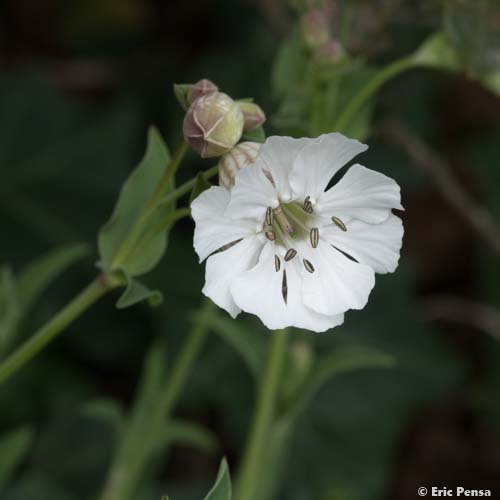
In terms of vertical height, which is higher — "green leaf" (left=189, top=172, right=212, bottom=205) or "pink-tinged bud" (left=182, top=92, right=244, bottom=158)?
"pink-tinged bud" (left=182, top=92, right=244, bottom=158)

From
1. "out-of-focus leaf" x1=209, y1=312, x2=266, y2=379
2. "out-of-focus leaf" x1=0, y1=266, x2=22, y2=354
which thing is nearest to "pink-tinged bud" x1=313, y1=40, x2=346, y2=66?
"out-of-focus leaf" x1=209, y1=312, x2=266, y2=379

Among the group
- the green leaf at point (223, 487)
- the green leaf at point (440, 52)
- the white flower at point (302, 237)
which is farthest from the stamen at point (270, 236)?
the green leaf at point (440, 52)

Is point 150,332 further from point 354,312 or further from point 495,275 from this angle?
point 495,275

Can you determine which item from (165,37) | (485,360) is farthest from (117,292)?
(485,360)

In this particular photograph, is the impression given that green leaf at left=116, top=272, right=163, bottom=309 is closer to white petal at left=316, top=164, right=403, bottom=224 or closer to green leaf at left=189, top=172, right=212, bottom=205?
green leaf at left=189, top=172, right=212, bottom=205

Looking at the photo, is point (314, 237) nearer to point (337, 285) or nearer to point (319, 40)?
point (337, 285)

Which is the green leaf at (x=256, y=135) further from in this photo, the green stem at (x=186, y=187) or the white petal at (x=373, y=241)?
the white petal at (x=373, y=241)
